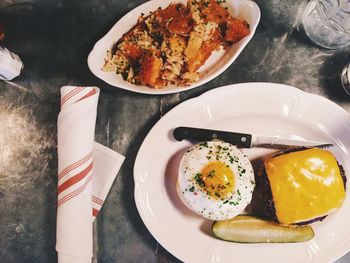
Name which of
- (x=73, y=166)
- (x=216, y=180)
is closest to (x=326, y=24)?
(x=216, y=180)

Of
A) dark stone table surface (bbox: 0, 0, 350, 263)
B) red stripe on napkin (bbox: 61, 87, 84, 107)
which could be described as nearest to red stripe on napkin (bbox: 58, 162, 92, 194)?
dark stone table surface (bbox: 0, 0, 350, 263)

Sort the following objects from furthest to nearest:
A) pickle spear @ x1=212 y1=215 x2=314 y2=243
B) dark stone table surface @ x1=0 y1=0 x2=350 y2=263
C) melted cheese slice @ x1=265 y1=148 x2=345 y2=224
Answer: dark stone table surface @ x1=0 y1=0 x2=350 y2=263, pickle spear @ x1=212 y1=215 x2=314 y2=243, melted cheese slice @ x1=265 y1=148 x2=345 y2=224

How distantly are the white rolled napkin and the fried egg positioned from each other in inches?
13.1

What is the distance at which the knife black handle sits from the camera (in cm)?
153

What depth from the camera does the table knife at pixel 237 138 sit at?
5.00 feet

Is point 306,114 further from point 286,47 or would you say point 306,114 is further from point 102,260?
point 102,260

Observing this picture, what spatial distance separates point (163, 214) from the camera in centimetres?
156

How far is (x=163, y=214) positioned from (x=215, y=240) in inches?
8.3

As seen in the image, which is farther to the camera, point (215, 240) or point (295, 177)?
point (215, 240)

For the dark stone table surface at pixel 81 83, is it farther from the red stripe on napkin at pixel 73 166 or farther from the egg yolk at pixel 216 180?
the egg yolk at pixel 216 180

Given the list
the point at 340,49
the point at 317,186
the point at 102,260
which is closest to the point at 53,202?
the point at 102,260

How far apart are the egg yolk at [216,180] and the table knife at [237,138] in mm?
119

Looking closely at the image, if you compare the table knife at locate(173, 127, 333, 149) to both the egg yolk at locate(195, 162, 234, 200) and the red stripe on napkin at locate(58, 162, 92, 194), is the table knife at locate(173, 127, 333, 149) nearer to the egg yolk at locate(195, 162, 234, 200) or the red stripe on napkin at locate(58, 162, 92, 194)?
the egg yolk at locate(195, 162, 234, 200)

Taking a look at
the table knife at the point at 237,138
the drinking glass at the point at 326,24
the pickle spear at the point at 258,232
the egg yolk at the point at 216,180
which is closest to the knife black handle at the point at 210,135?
the table knife at the point at 237,138
